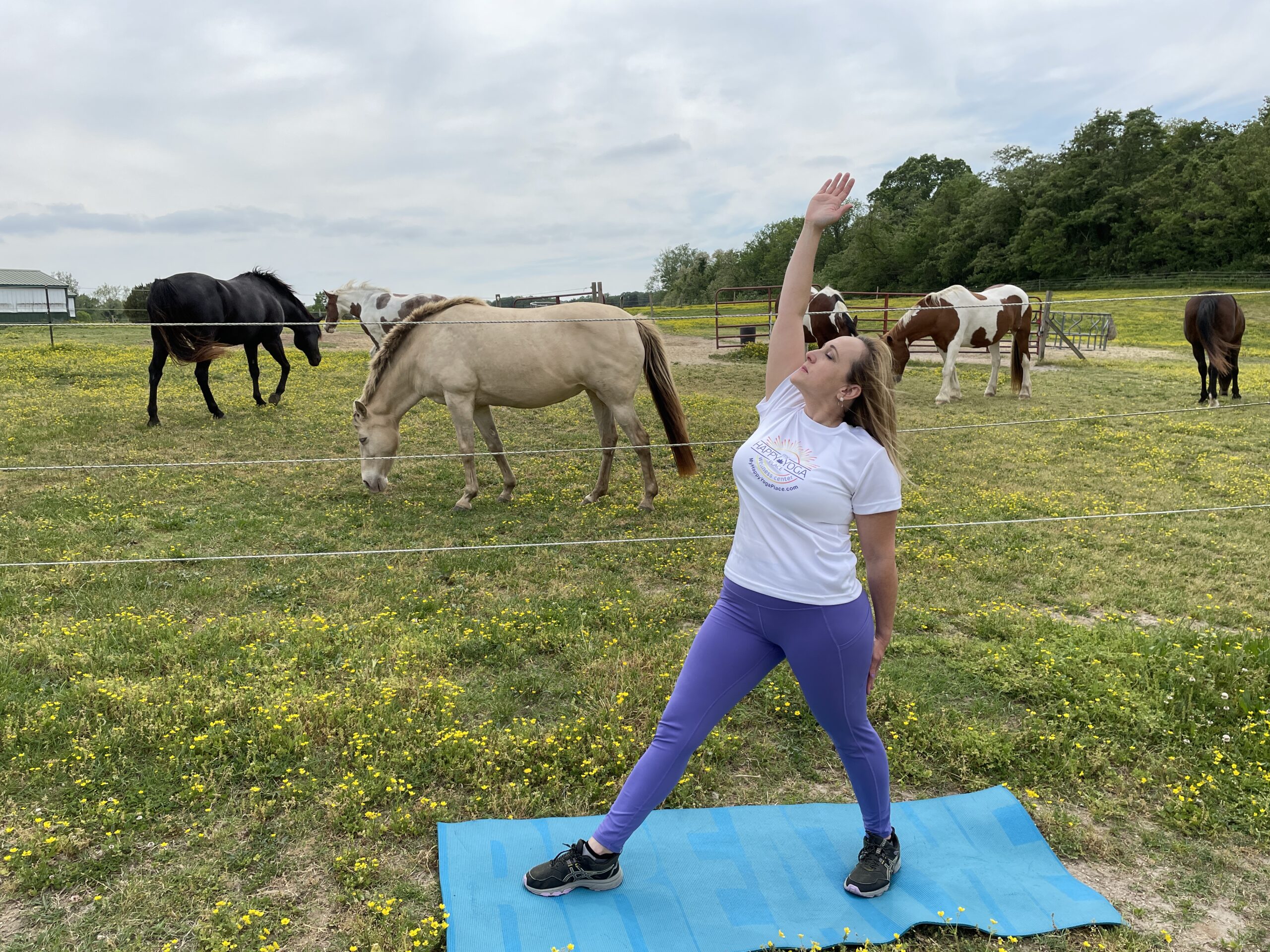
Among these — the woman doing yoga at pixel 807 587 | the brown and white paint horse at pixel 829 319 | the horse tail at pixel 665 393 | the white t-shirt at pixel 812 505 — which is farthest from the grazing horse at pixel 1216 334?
the white t-shirt at pixel 812 505

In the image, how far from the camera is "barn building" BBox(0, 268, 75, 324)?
99.7 ft

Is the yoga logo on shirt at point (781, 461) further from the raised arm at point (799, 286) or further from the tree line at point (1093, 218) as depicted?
the tree line at point (1093, 218)

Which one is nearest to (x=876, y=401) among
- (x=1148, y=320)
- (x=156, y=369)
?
(x=156, y=369)

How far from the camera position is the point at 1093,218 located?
47.0m

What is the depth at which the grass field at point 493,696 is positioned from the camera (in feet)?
8.51

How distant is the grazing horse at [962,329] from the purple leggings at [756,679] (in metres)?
11.6

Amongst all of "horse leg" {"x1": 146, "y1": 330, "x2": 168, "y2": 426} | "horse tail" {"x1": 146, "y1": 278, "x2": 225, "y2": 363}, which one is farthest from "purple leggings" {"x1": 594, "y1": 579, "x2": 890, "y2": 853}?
"horse leg" {"x1": 146, "y1": 330, "x2": 168, "y2": 426}

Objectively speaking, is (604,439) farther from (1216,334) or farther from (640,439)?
(1216,334)

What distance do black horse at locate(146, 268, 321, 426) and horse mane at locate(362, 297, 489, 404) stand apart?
9.90ft

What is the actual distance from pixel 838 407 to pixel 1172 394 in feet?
47.3

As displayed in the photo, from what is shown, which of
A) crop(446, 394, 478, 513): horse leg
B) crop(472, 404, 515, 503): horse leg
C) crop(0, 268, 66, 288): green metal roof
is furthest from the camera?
crop(0, 268, 66, 288): green metal roof

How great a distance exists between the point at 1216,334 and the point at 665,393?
9971 mm

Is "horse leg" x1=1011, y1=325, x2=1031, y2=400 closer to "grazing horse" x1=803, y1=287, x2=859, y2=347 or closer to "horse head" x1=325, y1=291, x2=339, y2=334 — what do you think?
"grazing horse" x1=803, y1=287, x2=859, y2=347

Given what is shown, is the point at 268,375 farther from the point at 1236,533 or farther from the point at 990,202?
the point at 990,202
